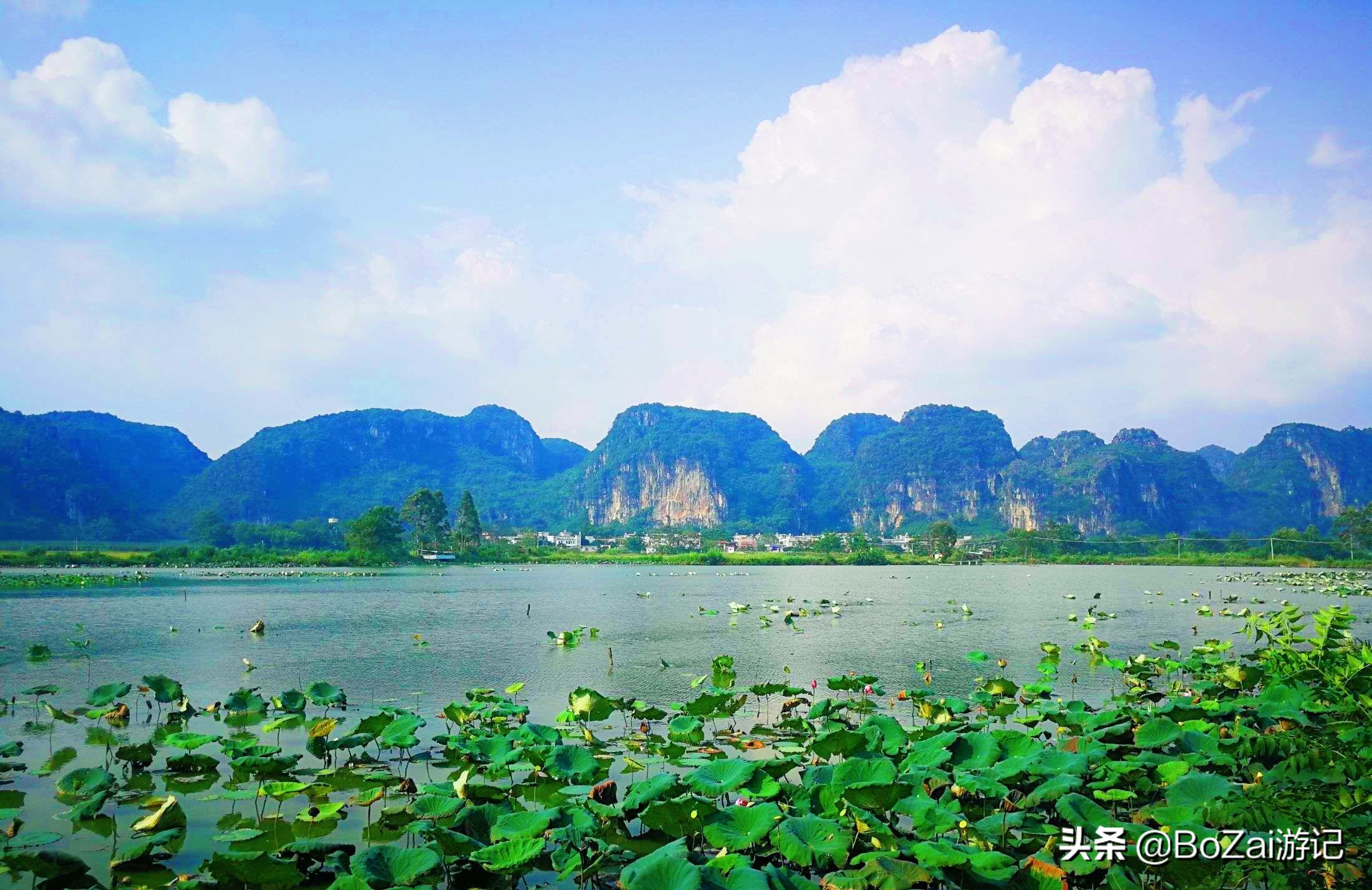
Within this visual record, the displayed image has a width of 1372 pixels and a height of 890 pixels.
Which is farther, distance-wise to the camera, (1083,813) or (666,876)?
(1083,813)

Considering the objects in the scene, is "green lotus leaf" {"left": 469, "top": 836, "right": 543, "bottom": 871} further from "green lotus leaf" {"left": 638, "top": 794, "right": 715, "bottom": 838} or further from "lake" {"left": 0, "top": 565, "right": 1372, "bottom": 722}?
"lake" {"left": 0, "top": 565, "right": 1372, "bottom": 722}

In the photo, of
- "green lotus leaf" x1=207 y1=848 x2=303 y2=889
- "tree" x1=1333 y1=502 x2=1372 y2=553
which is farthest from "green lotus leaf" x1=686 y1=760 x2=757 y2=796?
"tree" x1=1333 y1=502 x2=1372 y2=553

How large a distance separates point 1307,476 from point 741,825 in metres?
159

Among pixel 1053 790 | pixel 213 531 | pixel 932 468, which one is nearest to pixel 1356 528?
pixel 1053 790

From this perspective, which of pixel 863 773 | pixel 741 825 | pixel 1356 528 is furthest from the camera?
pixel 1356 528

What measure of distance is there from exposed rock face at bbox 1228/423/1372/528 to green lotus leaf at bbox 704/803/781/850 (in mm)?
152337

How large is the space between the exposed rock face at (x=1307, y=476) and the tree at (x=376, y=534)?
129205 millimetres

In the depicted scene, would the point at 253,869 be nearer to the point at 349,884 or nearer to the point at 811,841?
the point at 349,884

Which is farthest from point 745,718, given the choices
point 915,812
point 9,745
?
point 9,745

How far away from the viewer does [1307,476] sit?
131000mm

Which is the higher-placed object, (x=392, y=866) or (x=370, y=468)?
(x=370, y=468)

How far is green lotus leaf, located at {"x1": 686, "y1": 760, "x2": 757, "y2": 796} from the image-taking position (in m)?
4.61

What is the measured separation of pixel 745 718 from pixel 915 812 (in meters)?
4.47

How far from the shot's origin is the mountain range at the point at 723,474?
411 feet
